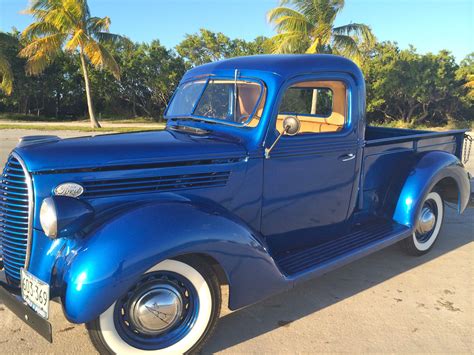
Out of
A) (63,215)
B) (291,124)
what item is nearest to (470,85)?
(291,124)

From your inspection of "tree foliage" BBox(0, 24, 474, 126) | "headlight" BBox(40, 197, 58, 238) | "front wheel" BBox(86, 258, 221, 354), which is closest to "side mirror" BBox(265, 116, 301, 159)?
"front wheel" BBox(86, 258, 221, 354)

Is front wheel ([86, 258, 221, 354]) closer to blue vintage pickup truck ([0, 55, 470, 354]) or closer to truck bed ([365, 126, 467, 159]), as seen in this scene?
blue vintage pickup truck ([0, 55, 470, 354])

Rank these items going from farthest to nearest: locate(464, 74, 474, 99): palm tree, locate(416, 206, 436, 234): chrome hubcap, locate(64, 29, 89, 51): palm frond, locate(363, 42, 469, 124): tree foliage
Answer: locate(464, 74, 474, 99): palm tree < locate(363, 42, 469, 124): tree foliage < locate(64, 29, 89, 51): palm frond < locate(416, 206, 436, 234): chrome hubcap

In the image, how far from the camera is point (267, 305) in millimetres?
3061

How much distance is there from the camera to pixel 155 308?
2.25 meters

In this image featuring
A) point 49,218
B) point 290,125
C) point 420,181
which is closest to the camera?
point 49,218

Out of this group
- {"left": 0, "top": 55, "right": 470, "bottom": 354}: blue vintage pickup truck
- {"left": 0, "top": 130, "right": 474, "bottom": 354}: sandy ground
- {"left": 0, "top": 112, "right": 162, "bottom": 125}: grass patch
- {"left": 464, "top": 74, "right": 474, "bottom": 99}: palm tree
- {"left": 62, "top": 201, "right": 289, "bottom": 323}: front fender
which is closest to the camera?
{"left": 62, "top": 201, "right": 289, "bottom": 323}: front fender

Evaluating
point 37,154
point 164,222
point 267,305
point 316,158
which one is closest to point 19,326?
point 37,154

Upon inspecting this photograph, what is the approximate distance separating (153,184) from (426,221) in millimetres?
2994

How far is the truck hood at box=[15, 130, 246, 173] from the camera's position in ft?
7.37

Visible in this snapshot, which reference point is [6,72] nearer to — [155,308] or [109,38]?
[109,38]

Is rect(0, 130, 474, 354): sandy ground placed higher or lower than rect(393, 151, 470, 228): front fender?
lower

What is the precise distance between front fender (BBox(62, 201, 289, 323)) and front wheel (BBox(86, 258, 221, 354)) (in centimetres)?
15

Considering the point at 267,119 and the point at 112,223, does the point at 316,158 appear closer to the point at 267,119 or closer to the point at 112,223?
the point at 267,119
